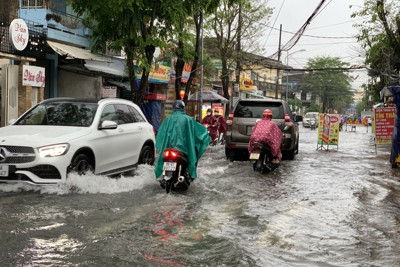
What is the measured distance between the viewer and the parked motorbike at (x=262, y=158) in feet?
33.8

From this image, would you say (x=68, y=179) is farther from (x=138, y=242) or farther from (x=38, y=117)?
(x=138, y=242)

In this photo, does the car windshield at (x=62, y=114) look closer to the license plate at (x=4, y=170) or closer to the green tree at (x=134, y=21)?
the license plate at (x=4, y=170)

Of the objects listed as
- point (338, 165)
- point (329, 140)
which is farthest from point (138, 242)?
point (329, 140)

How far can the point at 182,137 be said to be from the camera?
7645 mm

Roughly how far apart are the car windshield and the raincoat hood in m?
1.35

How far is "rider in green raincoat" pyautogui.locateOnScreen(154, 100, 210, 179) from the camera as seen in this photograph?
7.62m

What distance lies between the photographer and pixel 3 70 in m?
14.3

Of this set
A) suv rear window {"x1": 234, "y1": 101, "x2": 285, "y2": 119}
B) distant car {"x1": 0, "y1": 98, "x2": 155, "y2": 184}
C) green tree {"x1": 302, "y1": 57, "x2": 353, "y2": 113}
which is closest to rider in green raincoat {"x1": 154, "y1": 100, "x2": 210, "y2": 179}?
distant car {"x1": 0, "y1": 98, "x2": 155, "y2": 184}

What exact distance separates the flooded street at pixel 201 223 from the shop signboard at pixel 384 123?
238 inches

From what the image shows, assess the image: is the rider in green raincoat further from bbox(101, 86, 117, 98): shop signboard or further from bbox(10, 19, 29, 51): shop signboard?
bbox(101, 86, 117, 98): shop signboard

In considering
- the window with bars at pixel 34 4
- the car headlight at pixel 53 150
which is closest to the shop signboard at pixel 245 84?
the window with bars at pixel 34 4

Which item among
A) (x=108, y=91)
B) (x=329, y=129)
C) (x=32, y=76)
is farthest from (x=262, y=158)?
(x=108, y=91)

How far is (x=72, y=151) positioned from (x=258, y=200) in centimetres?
304

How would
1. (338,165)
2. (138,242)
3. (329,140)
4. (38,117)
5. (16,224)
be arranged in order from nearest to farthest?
(138,242), (16,224), (38,117), (338,165), (329,140)
